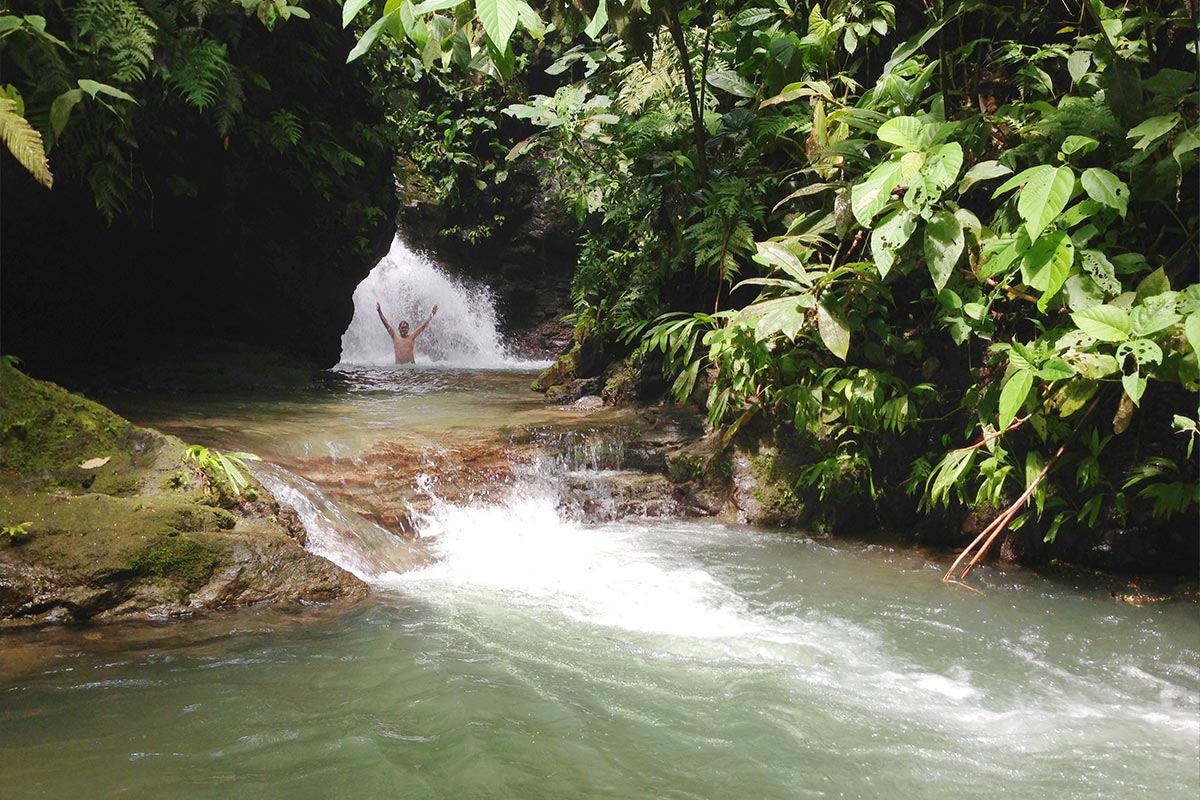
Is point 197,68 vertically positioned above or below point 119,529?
above

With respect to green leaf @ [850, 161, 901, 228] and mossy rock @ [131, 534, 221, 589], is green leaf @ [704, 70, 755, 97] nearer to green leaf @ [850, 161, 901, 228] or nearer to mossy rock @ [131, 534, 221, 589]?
green leaf @ [850, 161, 901, 228]

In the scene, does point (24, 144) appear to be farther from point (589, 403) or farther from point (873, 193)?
point (589, 403)

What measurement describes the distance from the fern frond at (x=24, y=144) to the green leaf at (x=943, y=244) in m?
3.90

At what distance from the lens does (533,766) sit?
7.01 feet

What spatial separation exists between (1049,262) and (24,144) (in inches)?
174

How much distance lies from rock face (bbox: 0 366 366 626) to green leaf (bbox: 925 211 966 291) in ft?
9.96

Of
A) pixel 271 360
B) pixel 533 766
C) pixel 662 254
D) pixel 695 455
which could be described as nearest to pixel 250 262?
pixel 271 360

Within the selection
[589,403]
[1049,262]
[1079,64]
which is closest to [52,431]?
[1049,262]

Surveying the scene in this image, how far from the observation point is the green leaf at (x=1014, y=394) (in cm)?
337

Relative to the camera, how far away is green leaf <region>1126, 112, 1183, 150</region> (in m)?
3.41

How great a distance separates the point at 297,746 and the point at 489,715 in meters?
0.54

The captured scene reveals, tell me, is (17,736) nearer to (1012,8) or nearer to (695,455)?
(695,455)

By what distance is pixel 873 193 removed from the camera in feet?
11.9

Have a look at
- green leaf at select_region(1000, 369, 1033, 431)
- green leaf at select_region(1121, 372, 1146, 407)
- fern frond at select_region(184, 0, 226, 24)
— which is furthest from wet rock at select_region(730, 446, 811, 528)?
fern frond at select_region(184, 0, 226, 24)
